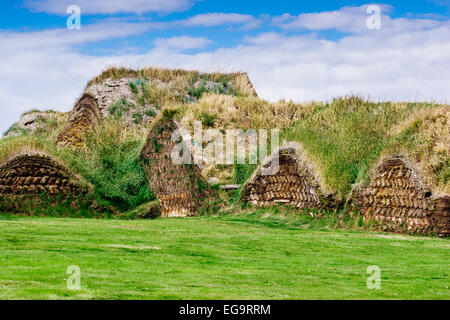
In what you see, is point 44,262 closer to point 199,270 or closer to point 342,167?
point 199,270

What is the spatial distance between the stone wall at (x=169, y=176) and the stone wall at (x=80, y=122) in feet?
14.2

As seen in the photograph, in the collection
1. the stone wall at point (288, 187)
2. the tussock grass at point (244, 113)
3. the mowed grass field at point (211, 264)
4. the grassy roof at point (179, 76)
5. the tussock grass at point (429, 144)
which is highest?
the grassy roof at point (179, 76)

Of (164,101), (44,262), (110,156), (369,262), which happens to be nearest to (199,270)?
(44,262)

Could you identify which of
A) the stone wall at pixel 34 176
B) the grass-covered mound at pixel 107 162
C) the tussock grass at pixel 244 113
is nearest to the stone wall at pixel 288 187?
the tussock grass at pixel 244 113

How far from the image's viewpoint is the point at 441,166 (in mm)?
15695

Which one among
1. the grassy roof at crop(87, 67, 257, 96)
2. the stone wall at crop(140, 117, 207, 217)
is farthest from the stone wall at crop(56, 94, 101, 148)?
the stone wall at crop(140, 117, 207, 217)

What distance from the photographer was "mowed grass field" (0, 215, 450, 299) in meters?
7.61

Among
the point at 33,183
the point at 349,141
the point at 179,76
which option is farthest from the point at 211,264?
the point at 179,76

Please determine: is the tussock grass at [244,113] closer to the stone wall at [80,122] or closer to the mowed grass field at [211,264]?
the stone wall at [80,122]

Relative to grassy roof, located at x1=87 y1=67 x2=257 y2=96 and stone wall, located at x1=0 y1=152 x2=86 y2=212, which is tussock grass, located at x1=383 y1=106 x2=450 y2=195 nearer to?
stone wall, located at x1=0 y1=152 x2=86 y2=212

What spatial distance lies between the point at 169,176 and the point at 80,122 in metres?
9.34

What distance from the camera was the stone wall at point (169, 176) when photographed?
2456 cm

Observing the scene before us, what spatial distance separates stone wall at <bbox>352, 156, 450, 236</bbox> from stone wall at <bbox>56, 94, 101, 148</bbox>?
15.0m

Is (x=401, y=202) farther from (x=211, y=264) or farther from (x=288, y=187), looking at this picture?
(x=211, y=264)
